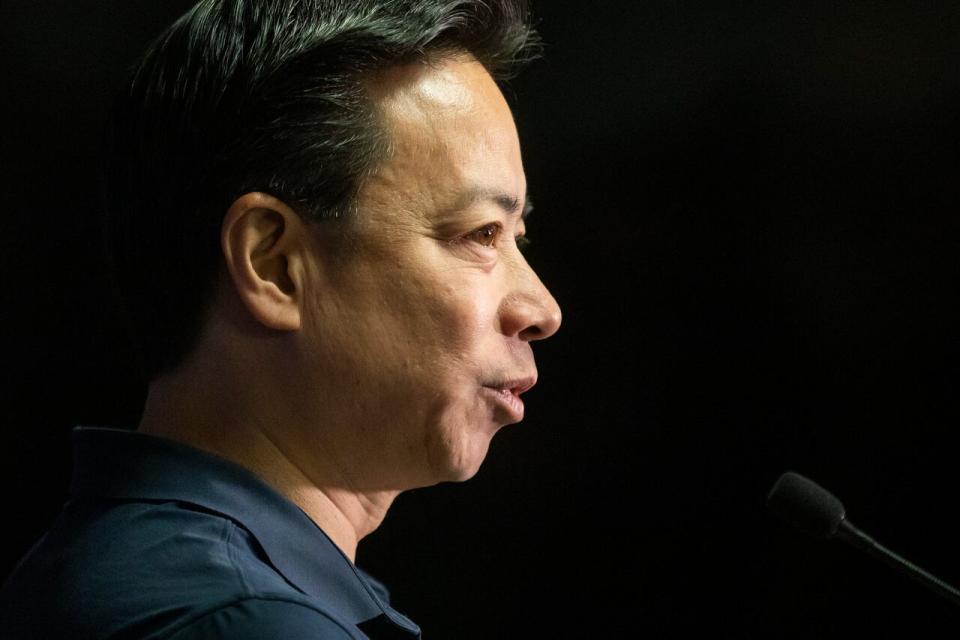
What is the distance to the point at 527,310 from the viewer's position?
110cm

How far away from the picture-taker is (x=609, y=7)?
5.93 ft

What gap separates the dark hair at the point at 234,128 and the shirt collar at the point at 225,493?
0.11 meters

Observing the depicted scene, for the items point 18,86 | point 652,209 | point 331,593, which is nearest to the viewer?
point 331,593

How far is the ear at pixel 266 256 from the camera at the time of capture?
1.03 m

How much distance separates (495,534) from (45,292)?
2.58ft

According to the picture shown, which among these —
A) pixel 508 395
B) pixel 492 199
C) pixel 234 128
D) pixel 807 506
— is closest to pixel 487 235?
pixel 492 199

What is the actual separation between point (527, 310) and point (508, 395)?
84mm

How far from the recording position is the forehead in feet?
3.52

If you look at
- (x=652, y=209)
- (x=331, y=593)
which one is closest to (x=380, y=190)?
(x=331, y=593)

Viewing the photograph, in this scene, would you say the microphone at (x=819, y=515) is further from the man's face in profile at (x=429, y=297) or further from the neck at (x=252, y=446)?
the neck at (x=252, y=446)

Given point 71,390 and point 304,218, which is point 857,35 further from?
point 71,390

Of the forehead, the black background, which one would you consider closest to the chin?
the forehead

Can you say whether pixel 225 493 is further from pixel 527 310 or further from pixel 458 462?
pixel 527 310

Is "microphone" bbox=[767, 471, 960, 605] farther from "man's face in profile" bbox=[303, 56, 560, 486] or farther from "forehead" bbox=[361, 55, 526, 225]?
"forehead" bbox=[361, 55, 526, 225]
